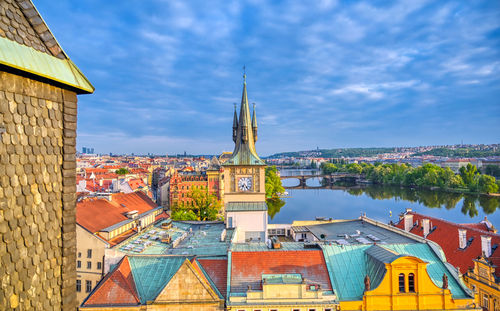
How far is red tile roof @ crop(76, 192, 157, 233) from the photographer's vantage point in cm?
2337

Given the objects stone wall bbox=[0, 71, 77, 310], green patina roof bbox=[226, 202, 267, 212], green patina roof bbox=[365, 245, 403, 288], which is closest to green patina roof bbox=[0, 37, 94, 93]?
stone wall bbox=[0, 71, 77, 310]

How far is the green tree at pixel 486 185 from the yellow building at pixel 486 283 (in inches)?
3299

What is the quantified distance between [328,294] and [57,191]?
13.2m

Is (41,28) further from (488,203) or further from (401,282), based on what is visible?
(488,203)

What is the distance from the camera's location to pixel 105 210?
88.6ft

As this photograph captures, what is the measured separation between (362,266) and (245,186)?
14122 mm

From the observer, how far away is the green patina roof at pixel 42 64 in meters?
5.48

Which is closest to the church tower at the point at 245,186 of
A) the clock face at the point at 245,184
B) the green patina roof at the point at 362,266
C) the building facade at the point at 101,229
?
the clock face at the point at 245,184

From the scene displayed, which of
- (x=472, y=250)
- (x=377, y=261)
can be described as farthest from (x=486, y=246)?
(x=377, y=261)

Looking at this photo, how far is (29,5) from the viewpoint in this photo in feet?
20.5

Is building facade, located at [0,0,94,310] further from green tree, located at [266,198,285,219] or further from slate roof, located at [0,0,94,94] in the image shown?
green tree, located at [266,198,285,219]

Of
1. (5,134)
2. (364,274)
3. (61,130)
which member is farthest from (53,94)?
(364,274)

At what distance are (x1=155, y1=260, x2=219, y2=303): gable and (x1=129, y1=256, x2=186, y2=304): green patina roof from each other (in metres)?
0.48

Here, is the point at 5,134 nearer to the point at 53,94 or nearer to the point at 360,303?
the point at 53,94
